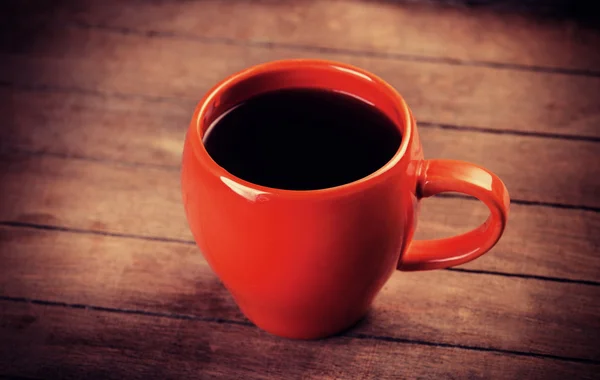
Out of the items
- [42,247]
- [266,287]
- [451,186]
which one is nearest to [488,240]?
[451,186]

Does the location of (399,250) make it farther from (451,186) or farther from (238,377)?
(238,377)

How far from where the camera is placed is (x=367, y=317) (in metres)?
0.62

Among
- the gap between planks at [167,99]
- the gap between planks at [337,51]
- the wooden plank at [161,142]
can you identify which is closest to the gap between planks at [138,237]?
the wooden plank at [161,142]

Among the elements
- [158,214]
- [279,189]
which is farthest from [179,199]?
[279,189]

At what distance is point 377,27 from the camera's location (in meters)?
0.95

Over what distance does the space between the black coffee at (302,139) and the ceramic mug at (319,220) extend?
0.01 m

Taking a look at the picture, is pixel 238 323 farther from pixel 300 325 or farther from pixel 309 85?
pixel 309 85

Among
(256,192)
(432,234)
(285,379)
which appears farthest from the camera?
(432,234)

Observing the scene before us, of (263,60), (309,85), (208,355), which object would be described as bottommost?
(208,355)

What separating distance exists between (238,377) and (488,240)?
0.24m

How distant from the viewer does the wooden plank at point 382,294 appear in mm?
604

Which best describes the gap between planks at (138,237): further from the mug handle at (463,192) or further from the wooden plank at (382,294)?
the mug handle at (463,192)

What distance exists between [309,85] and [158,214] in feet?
0.77

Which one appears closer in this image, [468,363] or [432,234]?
[468,363]
